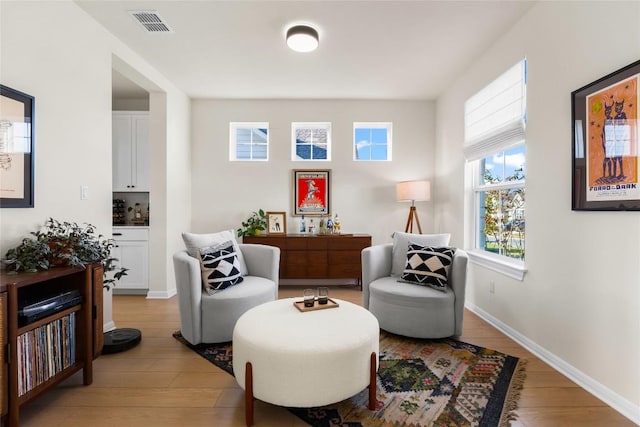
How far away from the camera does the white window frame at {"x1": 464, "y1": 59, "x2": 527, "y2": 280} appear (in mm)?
2662

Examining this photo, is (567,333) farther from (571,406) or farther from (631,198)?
(631,198)

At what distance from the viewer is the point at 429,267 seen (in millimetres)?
2729

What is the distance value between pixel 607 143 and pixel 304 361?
209 centimetres

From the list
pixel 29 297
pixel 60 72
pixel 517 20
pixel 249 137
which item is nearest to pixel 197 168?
pixel 249 137

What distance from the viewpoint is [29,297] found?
1859 millimetres

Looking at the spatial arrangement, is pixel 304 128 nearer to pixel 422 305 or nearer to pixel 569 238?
pixel 422 305

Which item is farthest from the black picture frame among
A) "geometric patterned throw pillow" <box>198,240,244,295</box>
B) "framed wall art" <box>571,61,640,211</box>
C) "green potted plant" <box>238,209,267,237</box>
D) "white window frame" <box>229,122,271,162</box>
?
"framed wall art" <box>571,61,640,211</box>

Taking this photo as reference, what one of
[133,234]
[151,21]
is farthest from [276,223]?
[151,21]

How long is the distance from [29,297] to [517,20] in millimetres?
3996

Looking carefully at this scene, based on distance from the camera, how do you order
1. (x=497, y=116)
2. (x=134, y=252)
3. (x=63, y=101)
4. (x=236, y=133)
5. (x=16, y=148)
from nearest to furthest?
(x=16, y=148)
(x=63, y=101)
(x=497, y=116)
(x=134, y=252)
(x=236, y=133)

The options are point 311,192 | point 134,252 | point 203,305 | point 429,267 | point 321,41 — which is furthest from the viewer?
point 311,192

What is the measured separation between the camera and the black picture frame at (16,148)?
73.4 inches

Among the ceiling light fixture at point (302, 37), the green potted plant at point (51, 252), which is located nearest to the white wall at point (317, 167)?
the ceiling light fixture at point (302, 37)

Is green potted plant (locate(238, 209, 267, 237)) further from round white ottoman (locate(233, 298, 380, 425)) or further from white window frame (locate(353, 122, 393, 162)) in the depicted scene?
round white ottoman (locate(233, 298, 380, 425))
